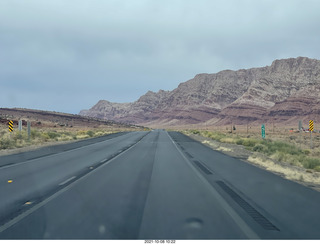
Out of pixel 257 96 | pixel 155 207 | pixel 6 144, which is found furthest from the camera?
pixel 257 96

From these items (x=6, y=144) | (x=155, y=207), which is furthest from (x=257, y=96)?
(x=155, y=207)

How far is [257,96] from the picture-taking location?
449 ft

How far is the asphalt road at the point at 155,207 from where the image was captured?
15.4 ft

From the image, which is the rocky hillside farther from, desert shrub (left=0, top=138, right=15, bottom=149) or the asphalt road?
the asphalt road

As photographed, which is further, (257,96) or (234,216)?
(257,96)

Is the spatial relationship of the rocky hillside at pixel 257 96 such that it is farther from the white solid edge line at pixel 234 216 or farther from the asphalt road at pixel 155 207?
the white solid edge line at pixel 234 216

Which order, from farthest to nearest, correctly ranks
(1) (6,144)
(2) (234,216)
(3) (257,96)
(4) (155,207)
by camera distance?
(3) (257,96) → (1) (6,144) → (4) (155,207) → (2) (234,216)

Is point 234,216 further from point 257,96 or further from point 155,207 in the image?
point 257,96

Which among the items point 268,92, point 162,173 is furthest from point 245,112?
point 162,173

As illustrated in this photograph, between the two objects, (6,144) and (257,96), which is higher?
→ (257,96)

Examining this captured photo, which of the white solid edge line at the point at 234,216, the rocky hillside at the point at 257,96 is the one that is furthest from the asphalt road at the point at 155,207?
the rocky hillside at the point at 257,96

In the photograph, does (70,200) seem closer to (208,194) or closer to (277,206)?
(208,194)

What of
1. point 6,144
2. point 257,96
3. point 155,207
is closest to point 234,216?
point 155,207

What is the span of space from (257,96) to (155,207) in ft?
458
